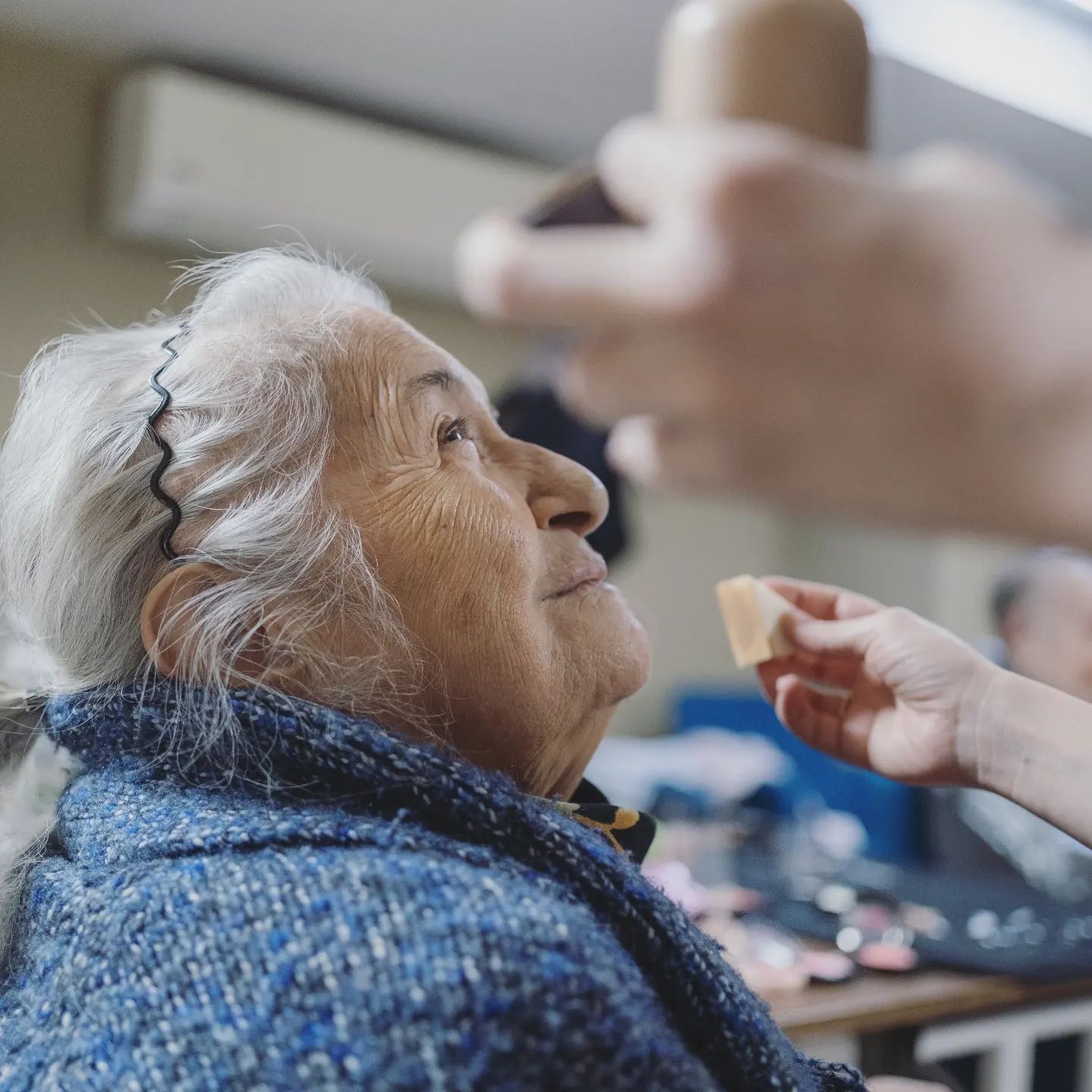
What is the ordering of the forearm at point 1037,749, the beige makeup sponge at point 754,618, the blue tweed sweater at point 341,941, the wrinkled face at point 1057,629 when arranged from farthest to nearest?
the wrinkled face at point 1057,629 → the beige makeup sponge at point 754,618 → the forearm at point 1037,749 → the blue tweed sweater at point 341,941

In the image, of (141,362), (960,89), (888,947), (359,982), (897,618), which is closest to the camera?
(359,982)

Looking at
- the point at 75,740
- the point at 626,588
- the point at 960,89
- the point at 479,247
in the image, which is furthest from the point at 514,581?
the point at 626,588

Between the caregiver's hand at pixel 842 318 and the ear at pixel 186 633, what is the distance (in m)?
0.65

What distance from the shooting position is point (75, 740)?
0.90 metres

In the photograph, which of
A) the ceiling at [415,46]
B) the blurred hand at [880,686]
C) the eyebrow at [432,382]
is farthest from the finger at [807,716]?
the ceiling at [415,46]

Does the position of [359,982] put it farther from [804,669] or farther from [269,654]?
[804,669]

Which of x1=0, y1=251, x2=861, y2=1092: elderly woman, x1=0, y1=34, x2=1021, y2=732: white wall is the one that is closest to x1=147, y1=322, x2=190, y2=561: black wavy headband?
x1=0, y1=251, x2=861, y2=1092: elderly woman

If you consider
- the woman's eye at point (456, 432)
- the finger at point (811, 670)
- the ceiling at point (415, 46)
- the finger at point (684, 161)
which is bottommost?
the finger at point (811, 670)

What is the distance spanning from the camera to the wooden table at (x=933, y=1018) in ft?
A: 4.25

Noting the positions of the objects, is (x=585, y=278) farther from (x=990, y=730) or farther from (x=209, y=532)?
(x=990, y=730)

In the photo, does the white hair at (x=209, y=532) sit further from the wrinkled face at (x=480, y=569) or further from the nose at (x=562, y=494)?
the nose at (x=562, y=494)

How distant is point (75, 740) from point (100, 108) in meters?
2.30

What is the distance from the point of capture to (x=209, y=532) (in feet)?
2.97

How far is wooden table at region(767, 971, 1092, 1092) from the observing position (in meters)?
1.30
